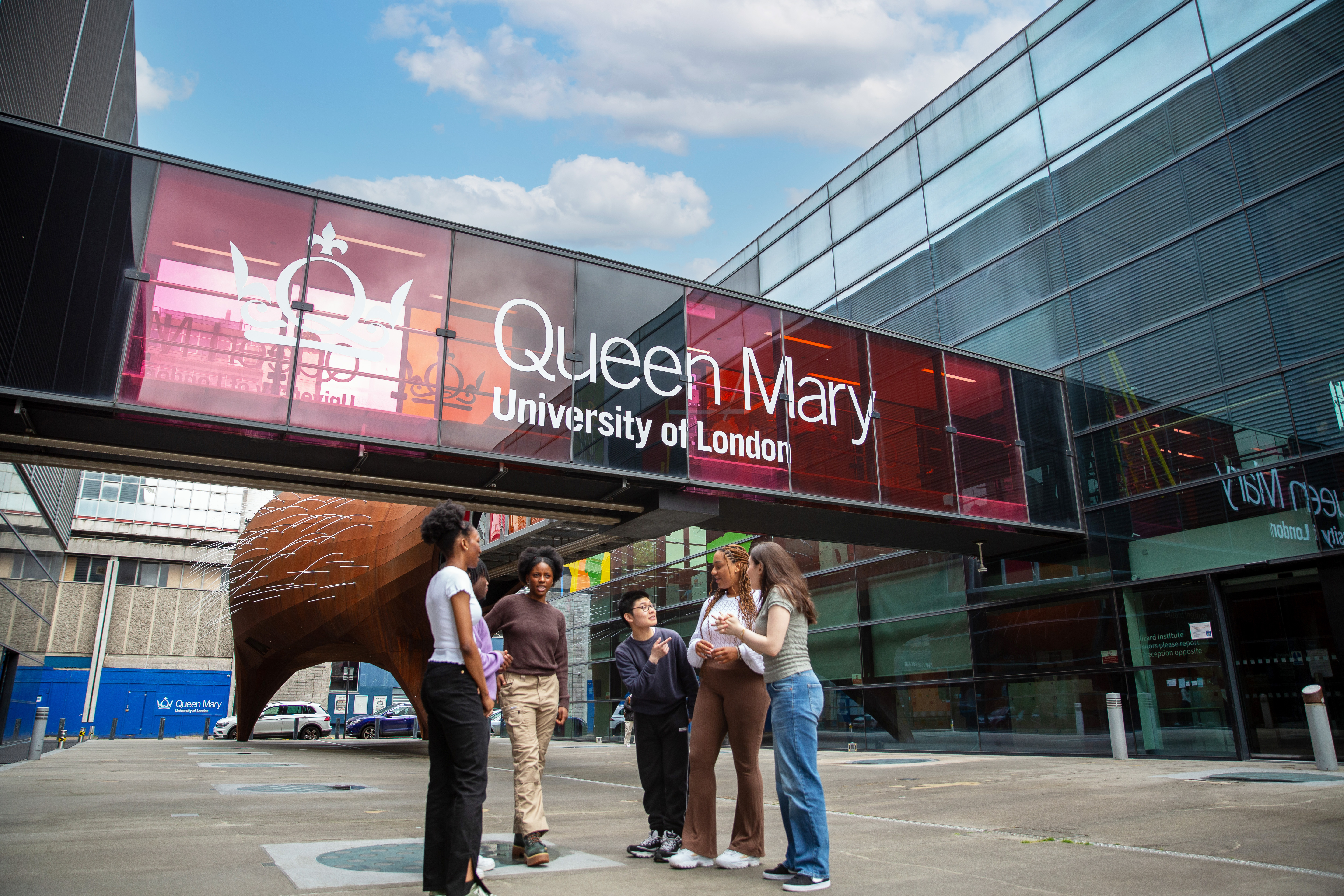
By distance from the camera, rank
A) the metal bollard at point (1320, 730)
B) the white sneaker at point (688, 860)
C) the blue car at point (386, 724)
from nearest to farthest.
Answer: the white sneaker at point (688, 860)
the metal bollard at point (1320, 730)
the blue car at point (386, 724)

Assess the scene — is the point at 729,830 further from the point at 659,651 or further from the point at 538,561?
the point at 538,561

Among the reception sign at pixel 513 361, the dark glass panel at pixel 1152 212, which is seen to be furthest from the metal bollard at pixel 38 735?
the dark glass panel at pixel 1152 212

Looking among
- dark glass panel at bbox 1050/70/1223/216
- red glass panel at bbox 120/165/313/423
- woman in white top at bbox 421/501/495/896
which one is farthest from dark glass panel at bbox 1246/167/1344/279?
red glass panel at bbox 120/165/313/423

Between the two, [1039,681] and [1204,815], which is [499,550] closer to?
[1039,681]

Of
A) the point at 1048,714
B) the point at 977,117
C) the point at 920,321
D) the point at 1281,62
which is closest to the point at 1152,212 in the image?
the point at 1281,62

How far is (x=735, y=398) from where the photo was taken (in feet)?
36.1

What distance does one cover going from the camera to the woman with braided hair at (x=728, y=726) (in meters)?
4.07

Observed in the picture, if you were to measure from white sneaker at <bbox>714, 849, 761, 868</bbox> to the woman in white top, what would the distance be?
3.98 feet

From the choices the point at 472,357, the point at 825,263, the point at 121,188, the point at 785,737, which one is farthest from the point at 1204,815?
the point at 825,263

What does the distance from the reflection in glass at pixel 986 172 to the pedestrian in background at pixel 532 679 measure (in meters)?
14.2

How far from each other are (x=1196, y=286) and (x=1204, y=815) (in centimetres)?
930

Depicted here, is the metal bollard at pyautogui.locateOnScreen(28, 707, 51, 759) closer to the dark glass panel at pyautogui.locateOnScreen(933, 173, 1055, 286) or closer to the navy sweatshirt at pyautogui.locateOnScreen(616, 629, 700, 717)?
the navy sweatshirt at pyautogui.locateOnScreen(616, 629, 700, 717)

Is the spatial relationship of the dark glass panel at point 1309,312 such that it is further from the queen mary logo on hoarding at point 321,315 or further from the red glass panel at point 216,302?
the red glass panel at point 216,302

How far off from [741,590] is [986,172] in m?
14.7
